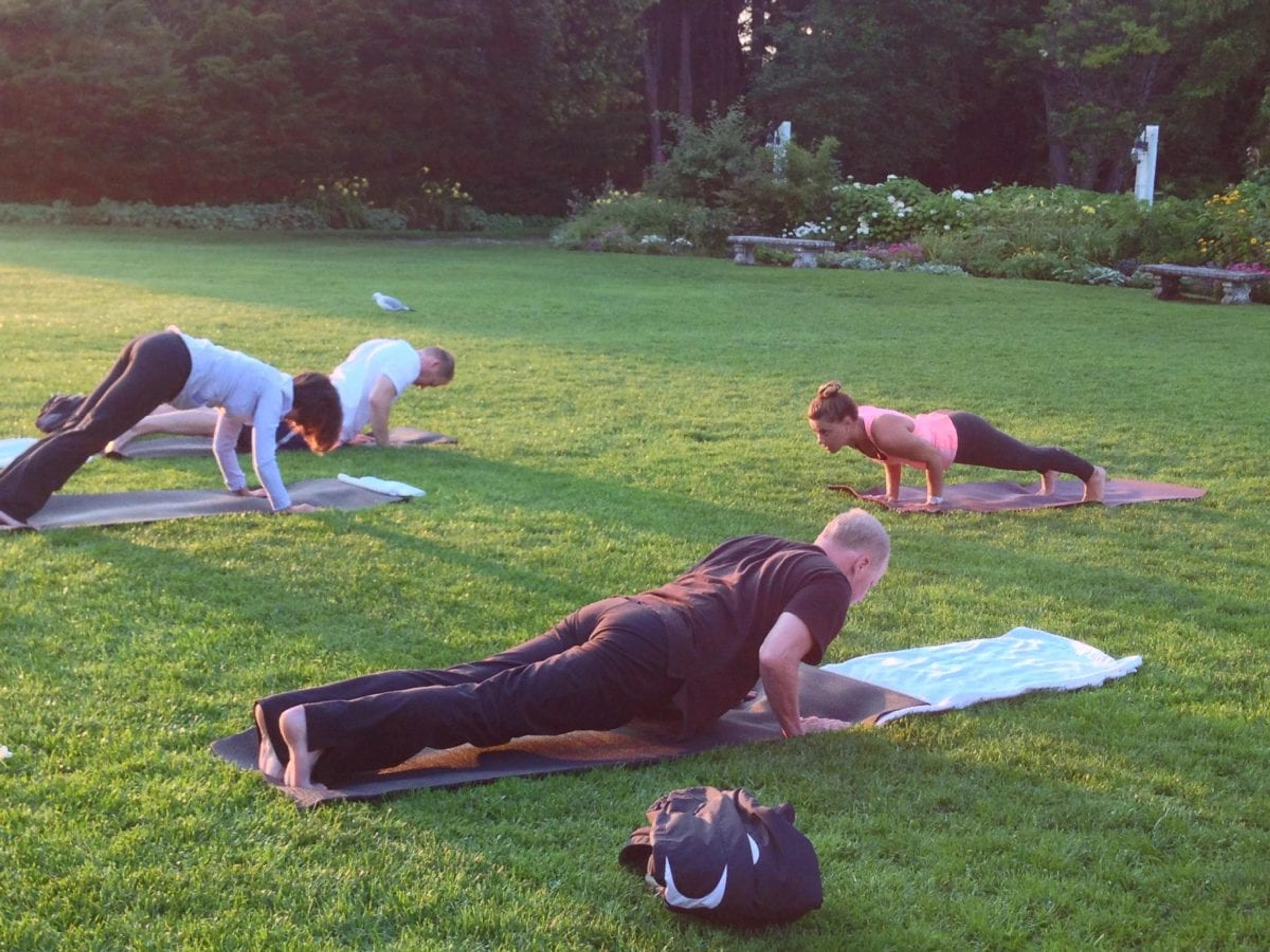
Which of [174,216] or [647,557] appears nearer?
[647,557]

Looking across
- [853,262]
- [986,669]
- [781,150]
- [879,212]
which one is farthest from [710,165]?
[986,669]

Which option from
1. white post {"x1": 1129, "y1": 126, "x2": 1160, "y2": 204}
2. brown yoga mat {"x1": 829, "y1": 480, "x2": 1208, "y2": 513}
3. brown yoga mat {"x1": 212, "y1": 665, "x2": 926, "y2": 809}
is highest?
white post {"x1": 1129, "y1": 126, "x2": 1160, "y2": 204}

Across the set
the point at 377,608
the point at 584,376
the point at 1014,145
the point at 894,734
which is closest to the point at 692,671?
the point at 894,734

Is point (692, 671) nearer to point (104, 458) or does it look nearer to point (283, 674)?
point (283, 674)

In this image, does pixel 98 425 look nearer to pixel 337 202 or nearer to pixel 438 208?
pixel 337 202

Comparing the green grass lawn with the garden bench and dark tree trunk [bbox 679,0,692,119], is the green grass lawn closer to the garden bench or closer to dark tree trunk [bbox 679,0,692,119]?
the garden bench

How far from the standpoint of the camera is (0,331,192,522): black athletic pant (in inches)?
245

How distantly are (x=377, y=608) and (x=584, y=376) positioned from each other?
6.34 m

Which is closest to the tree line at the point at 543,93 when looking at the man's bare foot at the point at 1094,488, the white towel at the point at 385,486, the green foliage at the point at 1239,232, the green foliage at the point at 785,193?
the green foliage at the point at 785,193

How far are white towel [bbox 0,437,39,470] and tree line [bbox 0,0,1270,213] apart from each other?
904 inches

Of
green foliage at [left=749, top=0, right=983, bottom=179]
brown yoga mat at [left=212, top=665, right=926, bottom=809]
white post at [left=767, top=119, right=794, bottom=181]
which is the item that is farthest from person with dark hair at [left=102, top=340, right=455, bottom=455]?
green foliage at [left=749, top=0, right=983, bottom=179]

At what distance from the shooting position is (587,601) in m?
5.48

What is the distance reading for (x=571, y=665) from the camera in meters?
3.77

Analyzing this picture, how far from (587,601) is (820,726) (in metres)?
1.56
